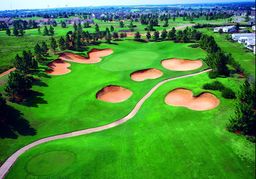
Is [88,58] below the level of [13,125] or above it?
above

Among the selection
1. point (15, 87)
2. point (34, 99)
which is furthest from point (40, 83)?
point (15, 87)

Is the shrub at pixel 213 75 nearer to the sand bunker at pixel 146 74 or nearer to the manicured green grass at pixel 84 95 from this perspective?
the manicured green grass at pixel 84 95

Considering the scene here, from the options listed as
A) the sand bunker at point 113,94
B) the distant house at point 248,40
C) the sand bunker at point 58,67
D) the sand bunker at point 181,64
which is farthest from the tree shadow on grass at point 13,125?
the sand bunker at point 181,64

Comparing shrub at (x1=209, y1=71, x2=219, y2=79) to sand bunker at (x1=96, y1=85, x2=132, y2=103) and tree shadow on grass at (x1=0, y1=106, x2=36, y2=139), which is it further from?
tree shadow on grass at (x1=0, y1=106, x2=36, y2=139)

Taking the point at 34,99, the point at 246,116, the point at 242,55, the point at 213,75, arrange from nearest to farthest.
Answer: the point at 246,116
the point at 242,55
the point at 34,99
the point at 213,75

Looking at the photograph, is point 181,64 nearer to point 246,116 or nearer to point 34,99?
point 34,99

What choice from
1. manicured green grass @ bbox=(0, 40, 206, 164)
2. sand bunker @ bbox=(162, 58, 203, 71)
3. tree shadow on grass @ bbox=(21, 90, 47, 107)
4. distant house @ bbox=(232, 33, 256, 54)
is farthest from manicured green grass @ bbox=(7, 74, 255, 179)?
sand bunker @ bbox=(162, 58, 203, 71)

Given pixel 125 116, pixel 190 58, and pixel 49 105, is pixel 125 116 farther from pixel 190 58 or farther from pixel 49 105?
pixel 190 58
